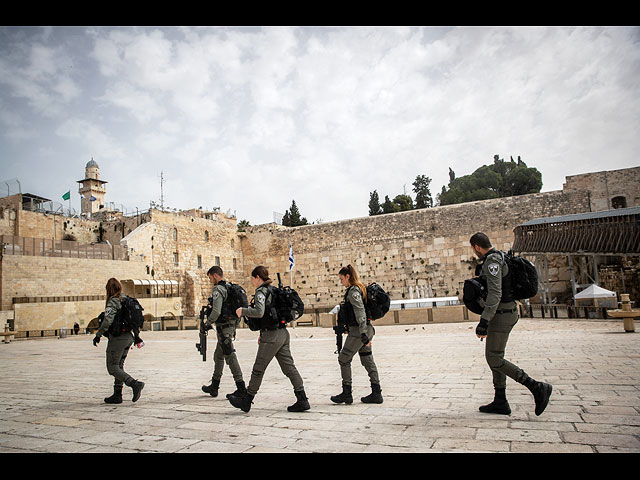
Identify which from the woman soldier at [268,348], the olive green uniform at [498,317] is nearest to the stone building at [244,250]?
the woman soldier at [268,348]

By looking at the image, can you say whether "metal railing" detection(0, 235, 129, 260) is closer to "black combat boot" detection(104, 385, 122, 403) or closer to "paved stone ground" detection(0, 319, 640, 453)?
"paved stone ground" detection(0, 319, 640, 453)

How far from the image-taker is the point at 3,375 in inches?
322

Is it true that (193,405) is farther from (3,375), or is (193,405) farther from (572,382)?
(3,375)

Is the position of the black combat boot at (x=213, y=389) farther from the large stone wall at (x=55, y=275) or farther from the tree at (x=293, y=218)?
the tree at (x=293, y=218)

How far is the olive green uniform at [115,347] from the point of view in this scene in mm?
5312

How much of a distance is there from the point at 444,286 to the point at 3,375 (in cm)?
2206

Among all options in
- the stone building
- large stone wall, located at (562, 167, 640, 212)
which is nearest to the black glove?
the stone building

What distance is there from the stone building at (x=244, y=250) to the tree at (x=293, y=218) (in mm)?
14793

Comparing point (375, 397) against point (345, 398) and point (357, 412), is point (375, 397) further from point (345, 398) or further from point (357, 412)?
point (357, 412)

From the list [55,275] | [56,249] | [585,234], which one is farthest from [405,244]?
[56,249]

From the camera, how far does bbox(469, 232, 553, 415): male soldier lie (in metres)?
3.88

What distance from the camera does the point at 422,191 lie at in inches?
2021
